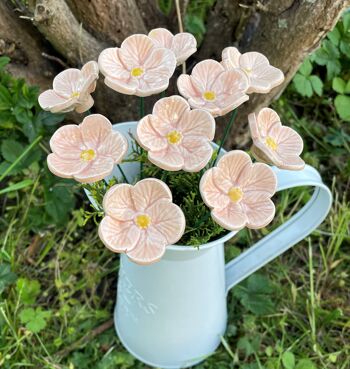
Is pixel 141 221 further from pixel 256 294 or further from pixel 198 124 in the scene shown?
→ pixel 256 294

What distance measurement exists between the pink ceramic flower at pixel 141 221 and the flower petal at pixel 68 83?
12cm

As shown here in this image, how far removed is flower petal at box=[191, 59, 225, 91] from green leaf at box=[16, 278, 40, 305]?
505 mm

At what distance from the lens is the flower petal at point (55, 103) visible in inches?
19.1

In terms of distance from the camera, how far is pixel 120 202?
1.57 feet

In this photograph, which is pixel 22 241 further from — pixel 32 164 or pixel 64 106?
pixel 64 106

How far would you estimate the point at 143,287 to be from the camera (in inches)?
26.4

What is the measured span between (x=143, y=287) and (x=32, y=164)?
0.32 m

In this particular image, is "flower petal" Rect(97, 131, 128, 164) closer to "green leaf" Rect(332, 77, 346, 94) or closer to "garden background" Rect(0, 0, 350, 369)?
"garden background" Rect(0, 0, 350, 369)

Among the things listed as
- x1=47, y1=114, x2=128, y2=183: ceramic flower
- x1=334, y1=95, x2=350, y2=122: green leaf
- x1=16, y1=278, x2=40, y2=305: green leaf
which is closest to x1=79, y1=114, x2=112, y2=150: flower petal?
x1=47, y1=114, x2=128, y2=183: ceramic flower

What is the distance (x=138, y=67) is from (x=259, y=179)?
0.16 meters

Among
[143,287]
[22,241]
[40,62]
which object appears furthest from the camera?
[22,241]

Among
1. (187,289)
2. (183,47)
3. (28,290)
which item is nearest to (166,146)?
(183,47)

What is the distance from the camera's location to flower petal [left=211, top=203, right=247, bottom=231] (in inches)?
17.5

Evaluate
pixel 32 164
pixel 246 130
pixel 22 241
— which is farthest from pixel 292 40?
pixel 22 241
